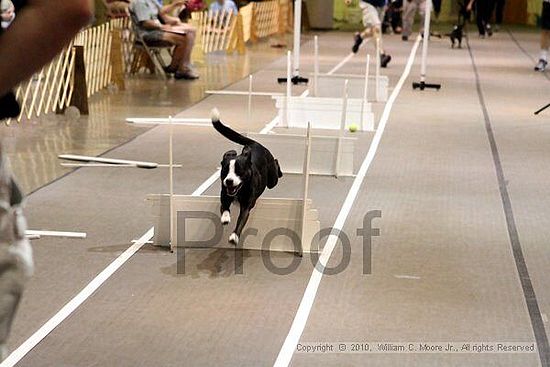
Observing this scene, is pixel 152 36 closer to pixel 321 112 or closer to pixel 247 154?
pixel 321 112

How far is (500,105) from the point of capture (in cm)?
1109

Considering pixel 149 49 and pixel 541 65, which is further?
pixel 541 65

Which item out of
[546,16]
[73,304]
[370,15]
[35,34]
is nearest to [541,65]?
[546,16]

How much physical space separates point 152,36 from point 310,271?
7.95m

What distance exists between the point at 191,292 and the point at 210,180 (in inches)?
92.8

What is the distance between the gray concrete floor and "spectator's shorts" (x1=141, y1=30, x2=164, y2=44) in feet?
12.8

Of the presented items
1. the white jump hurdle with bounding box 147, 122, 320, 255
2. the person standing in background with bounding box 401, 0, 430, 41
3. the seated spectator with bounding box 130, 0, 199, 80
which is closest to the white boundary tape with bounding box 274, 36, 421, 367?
the white jump hurdle with bounding box 147, 122, 320, 255

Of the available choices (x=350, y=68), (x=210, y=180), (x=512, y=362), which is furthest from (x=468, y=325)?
(x=350, y=68)

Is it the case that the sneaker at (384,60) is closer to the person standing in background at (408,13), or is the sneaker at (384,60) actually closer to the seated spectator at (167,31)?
the seated spectator at (167,31)

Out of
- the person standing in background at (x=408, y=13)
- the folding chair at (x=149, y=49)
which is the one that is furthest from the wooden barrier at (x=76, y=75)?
the person standing in background at (x=408, y=13)

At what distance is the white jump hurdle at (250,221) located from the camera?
15.8 feet

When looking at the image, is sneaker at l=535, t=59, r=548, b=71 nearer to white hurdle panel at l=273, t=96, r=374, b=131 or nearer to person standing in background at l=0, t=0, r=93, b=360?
white hurdle panel at l=273, t=96, r=374, b=131

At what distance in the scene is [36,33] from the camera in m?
1.12

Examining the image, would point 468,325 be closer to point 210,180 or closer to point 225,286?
point 225,286
